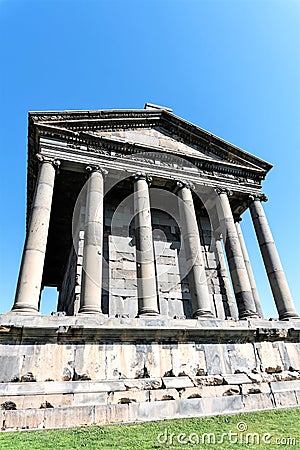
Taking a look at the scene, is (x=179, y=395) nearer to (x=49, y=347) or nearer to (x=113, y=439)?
(x=113, y=439)

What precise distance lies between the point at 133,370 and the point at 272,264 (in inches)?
342

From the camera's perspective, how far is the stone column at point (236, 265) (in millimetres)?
12836

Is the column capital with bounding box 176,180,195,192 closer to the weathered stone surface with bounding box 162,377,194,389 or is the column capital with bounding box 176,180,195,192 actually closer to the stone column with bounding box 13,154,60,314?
the stone column with bounding box 13,154,60,314

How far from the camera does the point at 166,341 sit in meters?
9.88

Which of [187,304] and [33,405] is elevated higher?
[187,304]

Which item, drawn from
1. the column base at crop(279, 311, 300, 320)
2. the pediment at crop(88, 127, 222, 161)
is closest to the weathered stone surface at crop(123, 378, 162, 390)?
the column base at crop(279, 311, 300, 320)

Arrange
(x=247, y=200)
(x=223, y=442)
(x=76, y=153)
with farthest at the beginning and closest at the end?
(x=247, y=200) < (x=76, y=153) < (x=223, y=442)

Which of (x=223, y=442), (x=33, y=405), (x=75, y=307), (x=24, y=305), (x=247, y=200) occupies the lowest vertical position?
(x=223, y=442)

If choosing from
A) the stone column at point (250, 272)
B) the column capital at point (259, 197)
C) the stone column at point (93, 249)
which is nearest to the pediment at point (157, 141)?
the stone column at point (93, 249)

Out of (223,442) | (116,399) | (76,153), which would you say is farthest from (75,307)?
(223,442)

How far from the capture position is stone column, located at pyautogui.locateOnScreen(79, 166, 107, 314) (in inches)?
423

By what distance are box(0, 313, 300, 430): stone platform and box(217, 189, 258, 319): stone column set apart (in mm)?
1891

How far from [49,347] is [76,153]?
9003mm

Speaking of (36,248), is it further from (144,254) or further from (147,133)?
(147,133)
